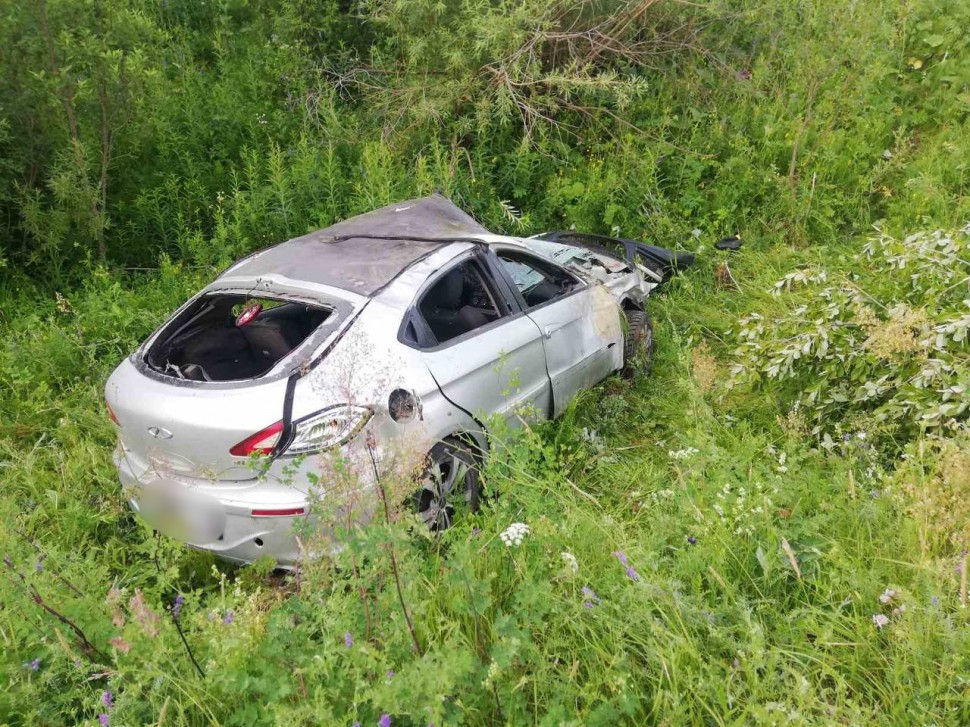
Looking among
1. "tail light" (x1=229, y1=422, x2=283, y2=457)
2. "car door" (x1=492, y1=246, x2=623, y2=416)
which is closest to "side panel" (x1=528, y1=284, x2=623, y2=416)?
"car door" (x1=492, y1=246, x2=623, y2=416)

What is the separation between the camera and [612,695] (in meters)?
2.46

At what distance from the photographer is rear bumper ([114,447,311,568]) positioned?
122 inches

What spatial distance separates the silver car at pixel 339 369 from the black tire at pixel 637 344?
47cm

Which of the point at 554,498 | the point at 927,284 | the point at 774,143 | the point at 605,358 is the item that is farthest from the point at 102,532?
the point at 774,143

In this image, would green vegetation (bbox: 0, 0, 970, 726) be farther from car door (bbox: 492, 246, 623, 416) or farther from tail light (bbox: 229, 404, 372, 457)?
tail light (bbox: 229, 404, 372, 457)

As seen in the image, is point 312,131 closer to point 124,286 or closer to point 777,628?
point 124,286

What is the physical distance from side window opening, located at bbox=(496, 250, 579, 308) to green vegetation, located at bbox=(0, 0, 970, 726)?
2.64 feet

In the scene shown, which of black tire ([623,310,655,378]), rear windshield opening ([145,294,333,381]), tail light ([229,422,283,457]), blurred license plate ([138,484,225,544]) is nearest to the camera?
tail light ([229,422,283,457])

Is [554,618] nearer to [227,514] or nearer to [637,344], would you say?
[227,514]

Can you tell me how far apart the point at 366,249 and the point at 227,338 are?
2.85 ft

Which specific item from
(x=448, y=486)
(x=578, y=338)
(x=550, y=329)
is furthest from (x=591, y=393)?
(x=448, y=486)

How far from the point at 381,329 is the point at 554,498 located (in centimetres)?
111

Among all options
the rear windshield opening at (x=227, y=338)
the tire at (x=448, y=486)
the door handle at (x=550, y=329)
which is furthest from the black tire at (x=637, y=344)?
the rear windshield opening at (x=227, y=338)

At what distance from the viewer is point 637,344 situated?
17.5ft
